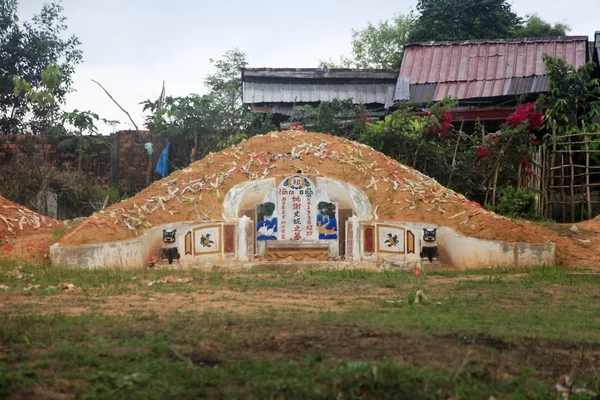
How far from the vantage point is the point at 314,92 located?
24.0 metres

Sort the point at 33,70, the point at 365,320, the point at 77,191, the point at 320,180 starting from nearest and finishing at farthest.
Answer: the point at 365,320 < the point at 320,180 < the point at 77,191 < the point at 33,70

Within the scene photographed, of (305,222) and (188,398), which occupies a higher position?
A: (305,222)

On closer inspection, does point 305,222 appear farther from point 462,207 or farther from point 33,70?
point 33,70

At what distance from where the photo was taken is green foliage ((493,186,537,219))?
18.9 m

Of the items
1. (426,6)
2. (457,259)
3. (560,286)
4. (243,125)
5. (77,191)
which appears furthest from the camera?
(426,6)

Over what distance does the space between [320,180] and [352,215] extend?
35.8 inches

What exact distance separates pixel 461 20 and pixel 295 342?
69.5ft

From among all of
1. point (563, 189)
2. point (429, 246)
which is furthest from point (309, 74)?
point (429, 246)

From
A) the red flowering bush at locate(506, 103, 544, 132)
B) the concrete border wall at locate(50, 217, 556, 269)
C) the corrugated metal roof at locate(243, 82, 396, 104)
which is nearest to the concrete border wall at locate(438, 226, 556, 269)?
the concrete border wall at locate(50, 217, 556, 269)

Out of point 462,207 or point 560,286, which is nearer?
point 560,286

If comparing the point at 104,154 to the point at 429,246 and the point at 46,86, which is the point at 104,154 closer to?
the point at 46,86

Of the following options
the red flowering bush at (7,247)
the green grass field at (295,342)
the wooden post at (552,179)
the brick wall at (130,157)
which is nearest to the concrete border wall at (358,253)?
the red flowering bush at (7,247)

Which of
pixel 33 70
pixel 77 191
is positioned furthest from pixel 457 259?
pixel 33 70

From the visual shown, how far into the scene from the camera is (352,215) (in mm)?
16453
